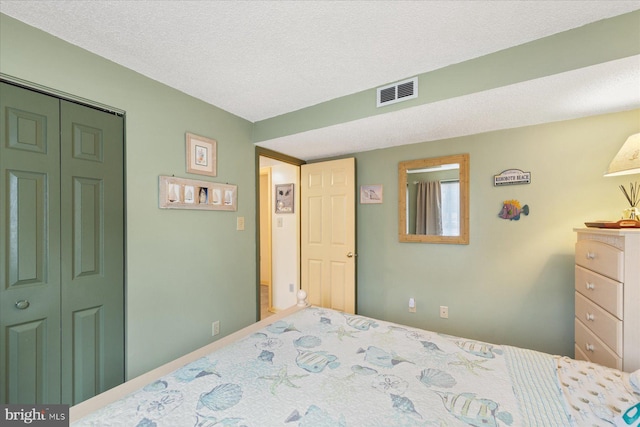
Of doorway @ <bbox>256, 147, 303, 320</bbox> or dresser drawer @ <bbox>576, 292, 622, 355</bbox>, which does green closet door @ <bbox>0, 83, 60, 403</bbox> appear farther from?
dresser drawer @ <bbox>576, 292, 622, 355</bbox>

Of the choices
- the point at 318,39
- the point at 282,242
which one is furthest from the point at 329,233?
the point at 318,39

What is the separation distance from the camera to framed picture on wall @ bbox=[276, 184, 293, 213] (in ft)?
12.2

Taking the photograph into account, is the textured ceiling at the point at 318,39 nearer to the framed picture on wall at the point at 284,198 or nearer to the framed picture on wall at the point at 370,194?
the framed picture on wall at the point at 370,194

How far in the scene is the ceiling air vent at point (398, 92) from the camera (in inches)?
74.0

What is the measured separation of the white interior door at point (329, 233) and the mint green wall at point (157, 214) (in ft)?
3.34

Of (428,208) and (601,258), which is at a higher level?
(428,208)

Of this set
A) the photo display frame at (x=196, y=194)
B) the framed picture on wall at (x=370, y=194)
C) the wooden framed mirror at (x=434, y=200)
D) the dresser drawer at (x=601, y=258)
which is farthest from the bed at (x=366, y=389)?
the framed picture on wall at (x=370, y=194)

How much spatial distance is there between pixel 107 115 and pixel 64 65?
30 centimetres

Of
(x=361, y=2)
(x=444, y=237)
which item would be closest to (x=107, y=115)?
(x=361, y=2)

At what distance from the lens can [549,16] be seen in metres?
1.35

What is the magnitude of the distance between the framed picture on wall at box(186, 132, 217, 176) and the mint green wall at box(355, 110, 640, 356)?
5.83 ft

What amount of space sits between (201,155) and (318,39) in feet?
4.33

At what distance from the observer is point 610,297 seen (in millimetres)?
1447

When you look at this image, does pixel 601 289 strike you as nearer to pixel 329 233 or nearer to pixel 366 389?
pixel 366 389
